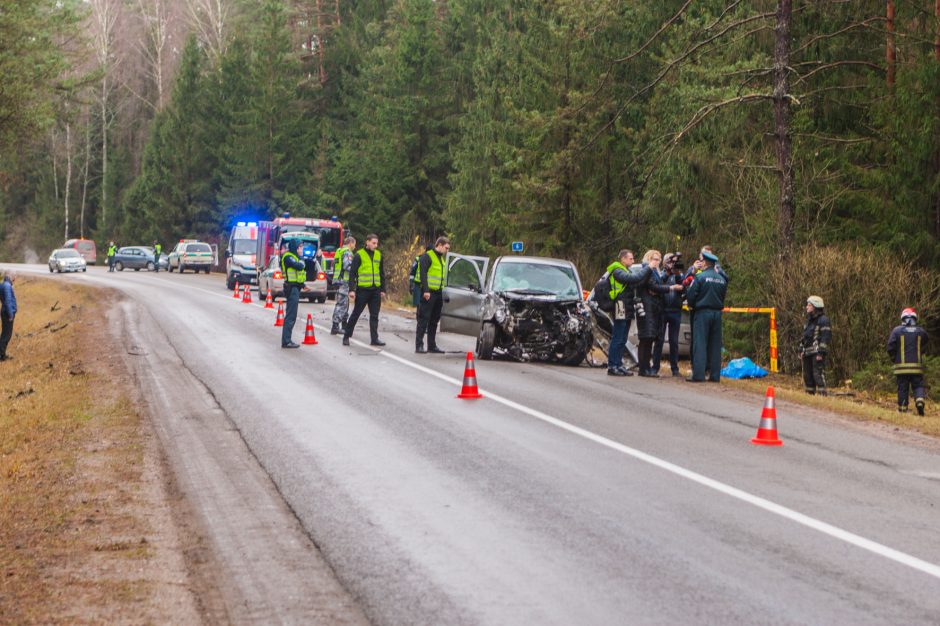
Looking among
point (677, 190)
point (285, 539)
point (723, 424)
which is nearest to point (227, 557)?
point (285, 539)

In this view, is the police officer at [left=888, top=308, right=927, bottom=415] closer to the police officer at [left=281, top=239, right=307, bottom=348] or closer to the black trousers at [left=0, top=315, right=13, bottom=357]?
the police officer at [left=281, top=239, right=307, bottom=348]

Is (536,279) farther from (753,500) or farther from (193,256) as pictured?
(193,256)

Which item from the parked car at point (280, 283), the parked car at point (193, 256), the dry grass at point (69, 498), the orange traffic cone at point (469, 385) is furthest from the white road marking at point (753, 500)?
the parked car at point (193, 256)

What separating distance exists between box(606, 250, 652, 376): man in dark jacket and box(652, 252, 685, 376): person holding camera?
64 centimetres

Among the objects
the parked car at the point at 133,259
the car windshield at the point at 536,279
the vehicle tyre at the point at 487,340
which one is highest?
the parked car at the point at 133,259

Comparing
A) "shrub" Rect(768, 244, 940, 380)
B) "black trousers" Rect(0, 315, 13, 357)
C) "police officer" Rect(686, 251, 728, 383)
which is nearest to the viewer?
"police officer" Rect(686, 251, 728, 383)

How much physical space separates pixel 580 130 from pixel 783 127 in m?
16.4

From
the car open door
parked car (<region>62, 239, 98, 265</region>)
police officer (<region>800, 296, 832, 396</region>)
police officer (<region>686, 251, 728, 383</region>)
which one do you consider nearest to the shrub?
police officer (<region>800, 296, 832, 396</region>)

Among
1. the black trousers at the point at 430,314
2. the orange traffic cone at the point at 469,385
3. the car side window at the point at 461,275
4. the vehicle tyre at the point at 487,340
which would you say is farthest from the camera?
the car side window at the point at 461,275

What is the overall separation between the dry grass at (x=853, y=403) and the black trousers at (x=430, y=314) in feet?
16.3

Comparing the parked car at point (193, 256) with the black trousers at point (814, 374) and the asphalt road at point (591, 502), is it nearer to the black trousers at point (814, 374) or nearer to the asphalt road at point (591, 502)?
the asphalt road at point (591, 502)

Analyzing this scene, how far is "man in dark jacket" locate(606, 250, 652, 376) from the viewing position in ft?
58.3

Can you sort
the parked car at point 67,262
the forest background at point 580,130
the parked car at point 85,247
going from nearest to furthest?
the forest background at point 580,130 < the parked car at point 67,262 < the parked car at point 85,247

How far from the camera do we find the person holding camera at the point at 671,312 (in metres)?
18.3
